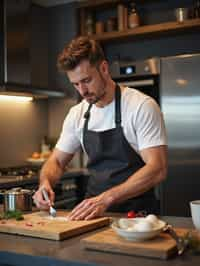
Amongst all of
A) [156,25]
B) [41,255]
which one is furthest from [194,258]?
[156,25]

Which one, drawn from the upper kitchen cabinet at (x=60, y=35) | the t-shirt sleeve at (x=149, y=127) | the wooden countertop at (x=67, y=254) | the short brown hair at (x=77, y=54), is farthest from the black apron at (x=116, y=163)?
the upper kitchen cabinet at (x=60, y=35)

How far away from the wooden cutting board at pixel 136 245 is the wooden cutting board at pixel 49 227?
0.14m

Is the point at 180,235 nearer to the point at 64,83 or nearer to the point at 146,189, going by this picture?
the point at 146,189

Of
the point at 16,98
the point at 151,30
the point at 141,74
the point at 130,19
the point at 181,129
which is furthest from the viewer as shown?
the point at 16,98

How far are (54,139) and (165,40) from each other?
50.5 inches

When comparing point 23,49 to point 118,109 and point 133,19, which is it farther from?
point 118,109

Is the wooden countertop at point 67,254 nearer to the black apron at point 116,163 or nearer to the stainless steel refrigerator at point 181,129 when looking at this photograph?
the black apron at point 116,163

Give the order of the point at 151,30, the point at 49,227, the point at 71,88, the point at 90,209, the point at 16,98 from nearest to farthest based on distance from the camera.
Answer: the point at 49,227
the point at 90,209
the point at 151,30
the point at 16,98
the point at 71,88

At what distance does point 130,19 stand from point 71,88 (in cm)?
76

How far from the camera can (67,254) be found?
1136mm

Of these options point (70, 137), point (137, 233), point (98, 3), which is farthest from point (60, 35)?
point (137, 233)

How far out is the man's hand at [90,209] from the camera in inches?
60.1

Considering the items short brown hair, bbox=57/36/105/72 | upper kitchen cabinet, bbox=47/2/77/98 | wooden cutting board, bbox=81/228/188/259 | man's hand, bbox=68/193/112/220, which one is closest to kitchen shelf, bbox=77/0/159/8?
upper kitchen cabinet, bbox=47/2/77/98

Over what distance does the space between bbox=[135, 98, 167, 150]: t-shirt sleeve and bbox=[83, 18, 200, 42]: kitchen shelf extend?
1632mm
